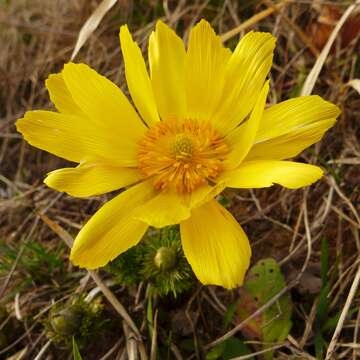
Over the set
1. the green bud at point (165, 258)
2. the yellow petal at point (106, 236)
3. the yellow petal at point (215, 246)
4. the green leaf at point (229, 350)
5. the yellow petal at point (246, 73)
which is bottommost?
the green leaf at point (229, 350)

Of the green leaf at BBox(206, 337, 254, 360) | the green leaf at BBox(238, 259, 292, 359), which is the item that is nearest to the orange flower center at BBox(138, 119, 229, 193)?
the green leaf at BBox(238, 259, 292, 359)

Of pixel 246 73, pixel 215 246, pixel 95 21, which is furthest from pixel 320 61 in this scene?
pixel 215 246

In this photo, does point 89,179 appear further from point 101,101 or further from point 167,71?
point 167,71

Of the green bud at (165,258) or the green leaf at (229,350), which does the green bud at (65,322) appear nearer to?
the green bud at (165,258)

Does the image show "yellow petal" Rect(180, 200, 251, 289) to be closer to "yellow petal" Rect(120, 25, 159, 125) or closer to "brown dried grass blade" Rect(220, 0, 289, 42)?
"yellow petal" Rect(120, 25, 159, 125)

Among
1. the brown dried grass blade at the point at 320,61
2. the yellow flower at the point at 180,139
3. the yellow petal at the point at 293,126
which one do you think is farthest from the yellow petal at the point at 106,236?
the brown dried grass blade at the point at 320,61
